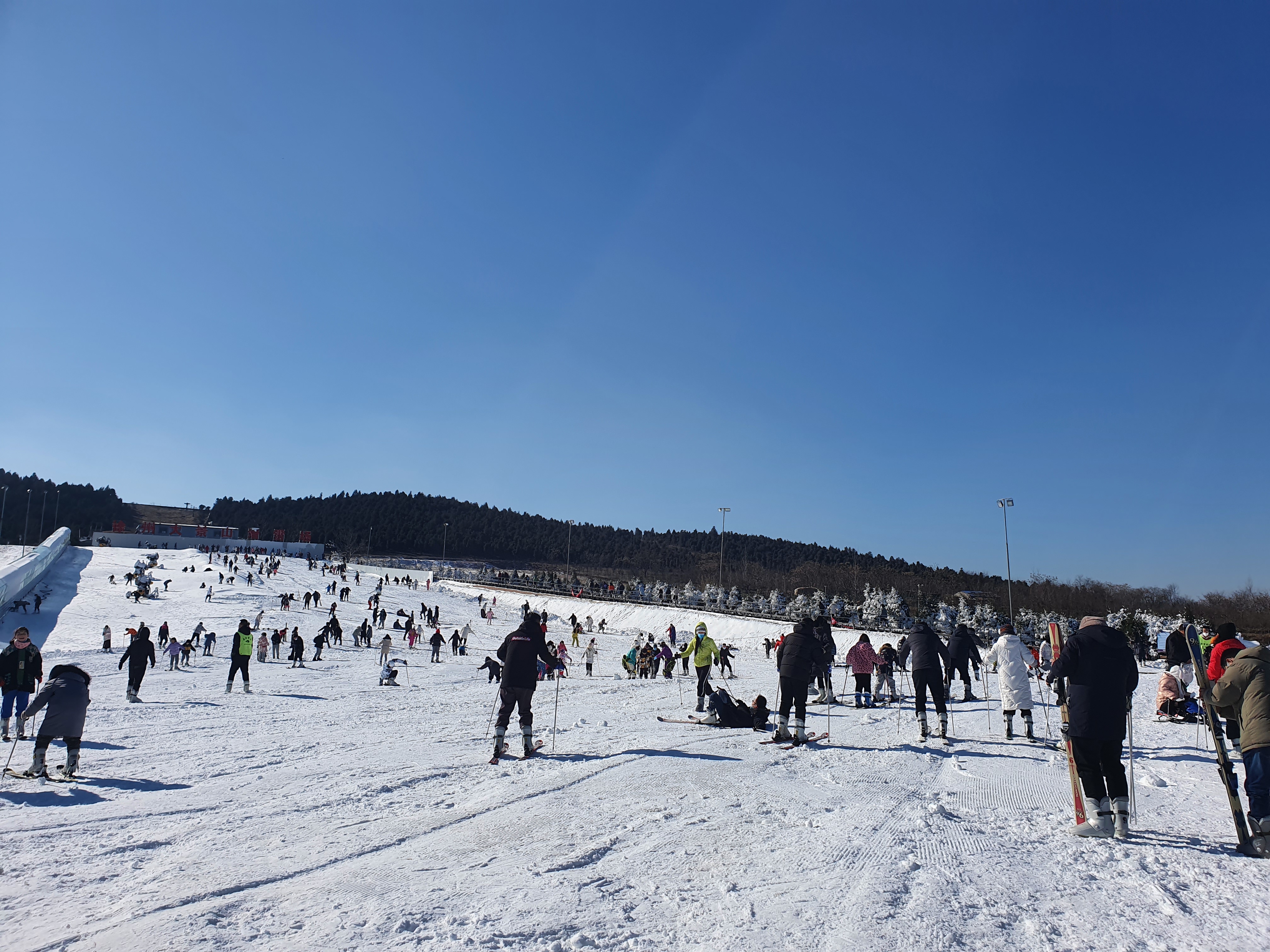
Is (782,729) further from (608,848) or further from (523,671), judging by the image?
(608,848)

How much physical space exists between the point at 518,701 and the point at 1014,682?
618cm

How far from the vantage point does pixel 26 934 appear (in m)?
3.09

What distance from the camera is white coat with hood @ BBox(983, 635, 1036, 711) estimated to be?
8.96 metres

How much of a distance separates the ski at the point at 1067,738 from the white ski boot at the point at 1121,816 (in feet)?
0.59

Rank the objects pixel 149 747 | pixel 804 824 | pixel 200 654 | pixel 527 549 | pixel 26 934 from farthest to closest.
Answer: pixel 527 549
pixel 200 654
pixel 149 747
pixel 804 824
pixel 26 934

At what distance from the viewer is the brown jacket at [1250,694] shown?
455 centimetres

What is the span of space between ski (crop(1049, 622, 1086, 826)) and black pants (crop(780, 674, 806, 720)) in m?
2.62

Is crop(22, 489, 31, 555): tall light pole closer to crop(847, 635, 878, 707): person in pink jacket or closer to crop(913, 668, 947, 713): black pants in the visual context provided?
crop(847, 635, 878, 707): person in pink jacket

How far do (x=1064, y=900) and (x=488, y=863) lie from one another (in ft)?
9.79

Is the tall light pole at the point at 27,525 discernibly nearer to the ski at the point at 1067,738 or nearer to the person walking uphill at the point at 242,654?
the person walking uphill at the point at 242,654

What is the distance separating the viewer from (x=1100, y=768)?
4.72 meters

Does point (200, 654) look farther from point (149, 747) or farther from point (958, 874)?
point (958, 874)

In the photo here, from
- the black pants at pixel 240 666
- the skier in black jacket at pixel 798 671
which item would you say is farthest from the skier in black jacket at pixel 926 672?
the black pants at pixel 240 666

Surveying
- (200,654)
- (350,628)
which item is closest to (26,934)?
(200,654)
